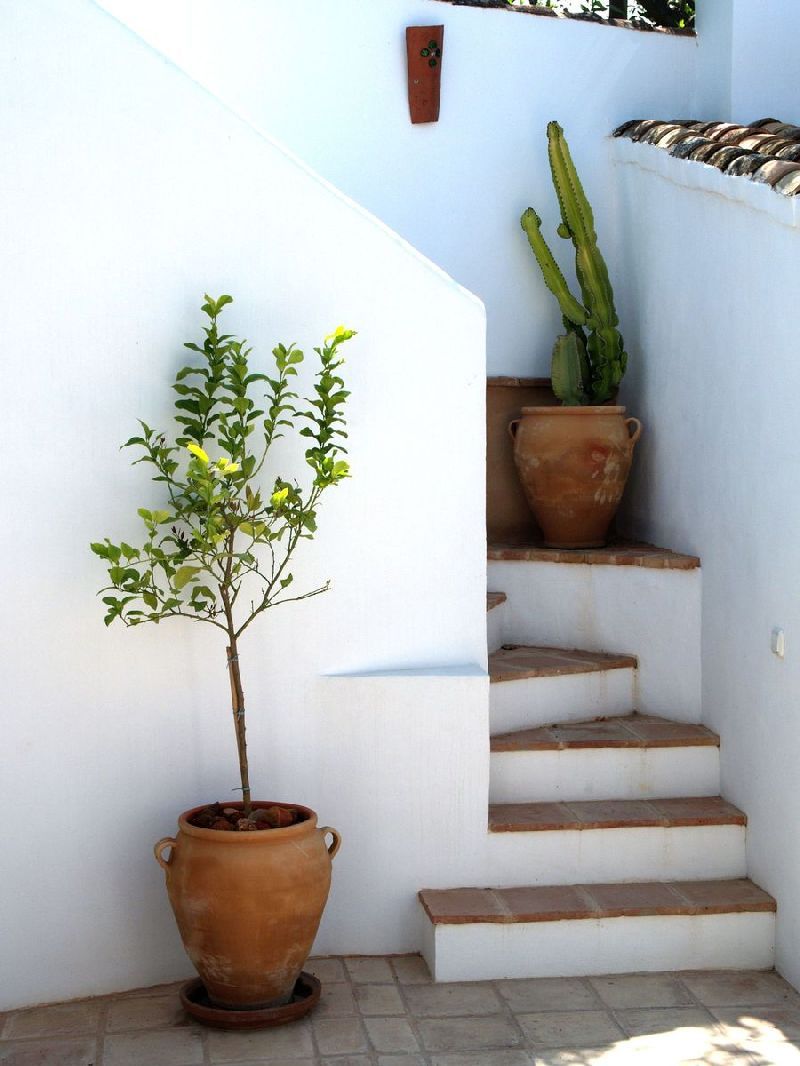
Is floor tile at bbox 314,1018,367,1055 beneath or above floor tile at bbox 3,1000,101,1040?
beneath

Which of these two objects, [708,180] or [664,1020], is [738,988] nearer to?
[664,1020]

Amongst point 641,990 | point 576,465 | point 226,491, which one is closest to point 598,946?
point 641,990

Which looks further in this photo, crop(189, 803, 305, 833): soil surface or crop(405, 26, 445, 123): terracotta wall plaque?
crop(405, 26, 445, 123): terracotta wall plaque

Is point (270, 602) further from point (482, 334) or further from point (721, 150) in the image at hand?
point (721, 150)

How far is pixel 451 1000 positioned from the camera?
4406 mm

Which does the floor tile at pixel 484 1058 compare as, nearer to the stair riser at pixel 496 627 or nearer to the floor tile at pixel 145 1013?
the floor tile at pixel 145 1013

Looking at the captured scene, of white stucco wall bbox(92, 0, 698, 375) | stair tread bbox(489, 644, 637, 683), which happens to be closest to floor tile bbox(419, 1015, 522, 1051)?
stair tread bbox(489, 644, 637, 683)

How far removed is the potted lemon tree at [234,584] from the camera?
13.5ft

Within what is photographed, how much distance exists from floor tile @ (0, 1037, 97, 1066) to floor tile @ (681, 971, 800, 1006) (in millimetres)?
1980

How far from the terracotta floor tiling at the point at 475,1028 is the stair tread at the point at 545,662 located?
4.13 ft

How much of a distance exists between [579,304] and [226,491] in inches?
112

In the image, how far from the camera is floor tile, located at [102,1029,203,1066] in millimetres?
3980

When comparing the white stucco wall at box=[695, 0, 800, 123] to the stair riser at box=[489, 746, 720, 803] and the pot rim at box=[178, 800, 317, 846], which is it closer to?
the stair riser at box=[489, 746, 720, 803]

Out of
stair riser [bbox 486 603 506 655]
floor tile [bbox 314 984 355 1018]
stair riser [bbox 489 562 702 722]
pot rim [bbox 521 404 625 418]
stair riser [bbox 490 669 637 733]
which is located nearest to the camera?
floor tile [bbox 314 984 355 1018]
